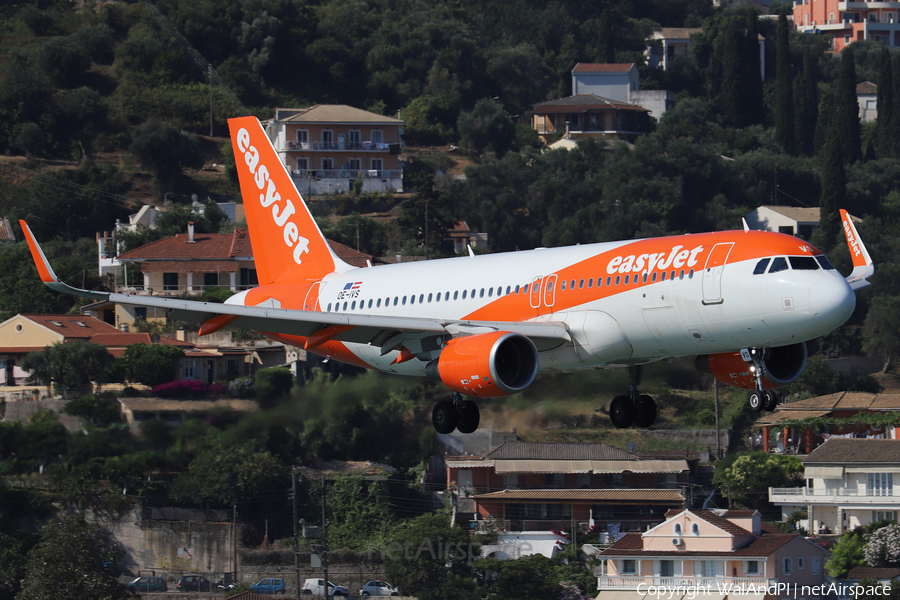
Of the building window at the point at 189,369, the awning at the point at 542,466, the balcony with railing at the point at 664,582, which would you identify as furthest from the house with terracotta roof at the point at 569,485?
the building window at the point at 189,369

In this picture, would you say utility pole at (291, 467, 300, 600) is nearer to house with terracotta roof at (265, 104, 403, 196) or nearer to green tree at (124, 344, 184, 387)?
green tree at (124, 344, 184, 387)

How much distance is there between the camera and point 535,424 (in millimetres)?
42250

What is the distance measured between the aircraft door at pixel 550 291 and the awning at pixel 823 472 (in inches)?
1658

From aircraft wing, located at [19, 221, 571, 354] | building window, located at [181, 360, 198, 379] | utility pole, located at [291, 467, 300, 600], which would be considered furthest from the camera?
building window, located at [181, 360, 198, 379]

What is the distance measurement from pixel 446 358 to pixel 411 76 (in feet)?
502

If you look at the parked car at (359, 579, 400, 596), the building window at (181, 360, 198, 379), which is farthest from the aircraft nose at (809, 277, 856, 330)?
the building window at (181, 360, 198, 379)

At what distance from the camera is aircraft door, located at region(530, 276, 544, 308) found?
33281 mm

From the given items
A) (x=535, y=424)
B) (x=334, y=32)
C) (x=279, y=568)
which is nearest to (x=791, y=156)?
(x=334, y=32)

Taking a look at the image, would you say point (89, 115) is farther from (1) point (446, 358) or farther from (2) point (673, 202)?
(1) point (446, 358)

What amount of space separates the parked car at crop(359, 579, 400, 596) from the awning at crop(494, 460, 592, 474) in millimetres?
9102

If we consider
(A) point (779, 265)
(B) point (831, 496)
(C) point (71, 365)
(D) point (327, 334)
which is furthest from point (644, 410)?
(C) point (71, 365)

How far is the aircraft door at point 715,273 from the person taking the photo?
3002 cm

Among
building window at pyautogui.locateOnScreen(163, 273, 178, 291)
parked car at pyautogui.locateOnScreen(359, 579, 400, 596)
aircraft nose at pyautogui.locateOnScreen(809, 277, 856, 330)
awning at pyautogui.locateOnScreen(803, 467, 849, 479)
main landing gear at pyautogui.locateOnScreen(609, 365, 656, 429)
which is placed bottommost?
parked car at pyautogui.locateOnScreen(359, 579, 400, 596)

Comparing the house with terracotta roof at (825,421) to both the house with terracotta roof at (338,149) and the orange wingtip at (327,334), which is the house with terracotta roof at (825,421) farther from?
the house with terracotta roof at (338,149)
